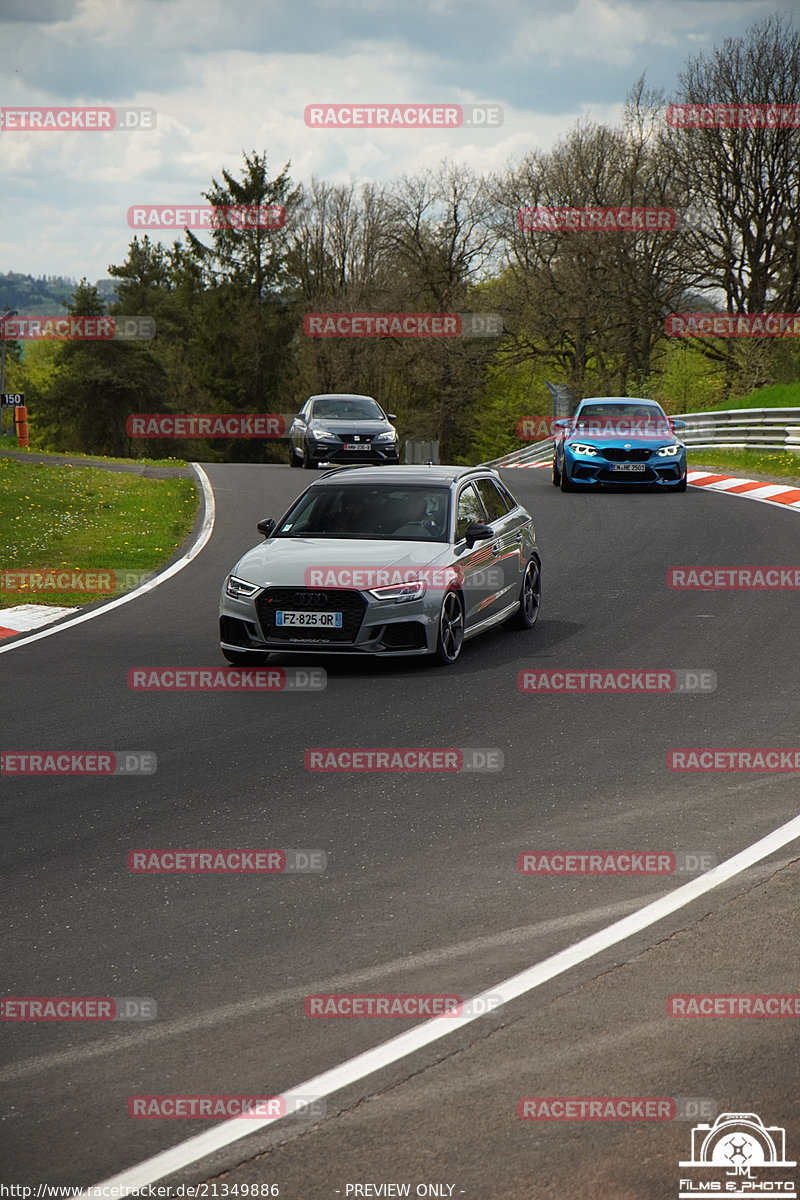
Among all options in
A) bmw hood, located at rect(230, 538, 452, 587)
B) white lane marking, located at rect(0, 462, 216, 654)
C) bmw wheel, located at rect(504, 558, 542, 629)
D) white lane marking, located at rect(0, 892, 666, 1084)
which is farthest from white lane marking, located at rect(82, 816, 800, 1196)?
white lane marking, located at rect(0, 462, 216, 654)

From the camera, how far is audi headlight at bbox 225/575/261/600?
1044 centimetres

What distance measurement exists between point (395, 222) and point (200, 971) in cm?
6565

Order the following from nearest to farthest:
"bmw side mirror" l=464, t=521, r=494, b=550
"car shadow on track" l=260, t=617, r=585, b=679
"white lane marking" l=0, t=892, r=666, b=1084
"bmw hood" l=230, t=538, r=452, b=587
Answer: "white lane marking" l=0, t=892, r=666, b=1084 < "bmw hood" l=230, t=538, r=452, b=587 < "car shadow on track" l=260, t=617, r=585, b=679 < "bmw side mirror" l=464, t=521, r=494, b=550

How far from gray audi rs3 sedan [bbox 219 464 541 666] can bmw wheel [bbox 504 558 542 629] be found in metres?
0.02

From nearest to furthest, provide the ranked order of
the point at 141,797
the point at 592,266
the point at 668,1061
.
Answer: the point at 668,1061, the point at 141,797, the point at 592,266

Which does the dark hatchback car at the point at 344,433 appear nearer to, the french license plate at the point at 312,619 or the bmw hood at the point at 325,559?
the bmw hood at the point at 325,559

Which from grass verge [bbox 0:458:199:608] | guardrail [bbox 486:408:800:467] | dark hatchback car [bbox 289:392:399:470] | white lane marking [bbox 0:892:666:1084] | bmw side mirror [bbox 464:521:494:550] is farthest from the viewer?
dark hatchback car [bbox 289:392:399:470]

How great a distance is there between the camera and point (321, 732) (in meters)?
8.48

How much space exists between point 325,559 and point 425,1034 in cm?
658

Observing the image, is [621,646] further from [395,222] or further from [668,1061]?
[395,222]

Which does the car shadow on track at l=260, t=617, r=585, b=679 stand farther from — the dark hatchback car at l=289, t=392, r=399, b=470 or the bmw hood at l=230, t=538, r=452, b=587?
the dark hatchback car at l=289, t=392, r=399, b=470

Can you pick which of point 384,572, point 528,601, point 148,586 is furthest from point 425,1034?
point 148,586

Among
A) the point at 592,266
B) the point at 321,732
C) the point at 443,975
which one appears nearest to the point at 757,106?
the point at 592,266

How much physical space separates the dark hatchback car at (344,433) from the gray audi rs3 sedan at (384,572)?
1822 cm
